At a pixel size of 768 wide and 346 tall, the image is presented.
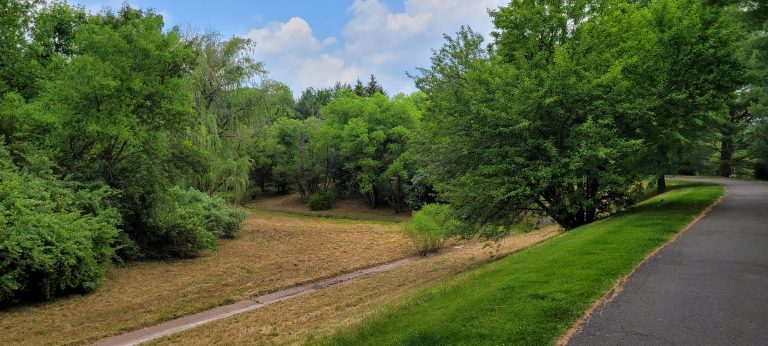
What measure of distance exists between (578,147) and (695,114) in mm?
5048

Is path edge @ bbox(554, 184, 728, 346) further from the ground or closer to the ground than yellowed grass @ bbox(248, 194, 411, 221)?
further from the ground

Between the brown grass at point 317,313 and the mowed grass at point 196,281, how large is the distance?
6.21ft

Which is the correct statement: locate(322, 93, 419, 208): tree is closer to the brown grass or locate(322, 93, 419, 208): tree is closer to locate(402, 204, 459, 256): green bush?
locate(402, 204, 459, 256): green bush

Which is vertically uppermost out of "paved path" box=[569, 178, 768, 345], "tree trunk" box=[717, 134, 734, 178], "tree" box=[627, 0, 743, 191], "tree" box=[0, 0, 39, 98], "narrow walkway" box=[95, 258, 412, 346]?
"tree" box=[0, 0, 39, 98]

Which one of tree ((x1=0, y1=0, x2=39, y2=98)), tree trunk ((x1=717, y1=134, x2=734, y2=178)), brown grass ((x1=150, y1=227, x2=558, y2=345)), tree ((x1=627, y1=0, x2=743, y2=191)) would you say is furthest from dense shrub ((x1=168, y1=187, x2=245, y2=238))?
tree trunk ((x1=717, y1=134, x2=734, y2=178))

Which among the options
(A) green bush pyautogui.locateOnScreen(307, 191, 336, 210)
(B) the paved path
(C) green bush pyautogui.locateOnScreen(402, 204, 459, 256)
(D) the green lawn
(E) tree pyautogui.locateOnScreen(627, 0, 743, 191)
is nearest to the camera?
(B) the paved path

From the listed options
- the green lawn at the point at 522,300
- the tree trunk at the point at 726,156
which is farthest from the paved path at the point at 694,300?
the tree trunk at the point at 726,156

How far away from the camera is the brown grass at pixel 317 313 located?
9.02 m

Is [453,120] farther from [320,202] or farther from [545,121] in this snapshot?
[320,202]

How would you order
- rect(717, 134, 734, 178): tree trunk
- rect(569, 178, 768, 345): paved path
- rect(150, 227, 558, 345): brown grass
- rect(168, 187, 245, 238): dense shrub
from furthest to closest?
rect(717, 134, 734, 178): tree trunk
rect(168, 187, 245, 238): dense shrub
rect(150, 227, 558, 345): brown grass
rect(569, 178, 768, 345): paved path

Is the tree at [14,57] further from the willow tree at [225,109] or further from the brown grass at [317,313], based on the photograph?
the brown grass at [317,313]

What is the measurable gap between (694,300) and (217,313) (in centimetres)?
1064

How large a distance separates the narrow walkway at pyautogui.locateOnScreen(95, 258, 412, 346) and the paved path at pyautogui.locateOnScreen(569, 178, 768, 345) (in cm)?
911

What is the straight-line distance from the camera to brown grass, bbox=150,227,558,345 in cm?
902
